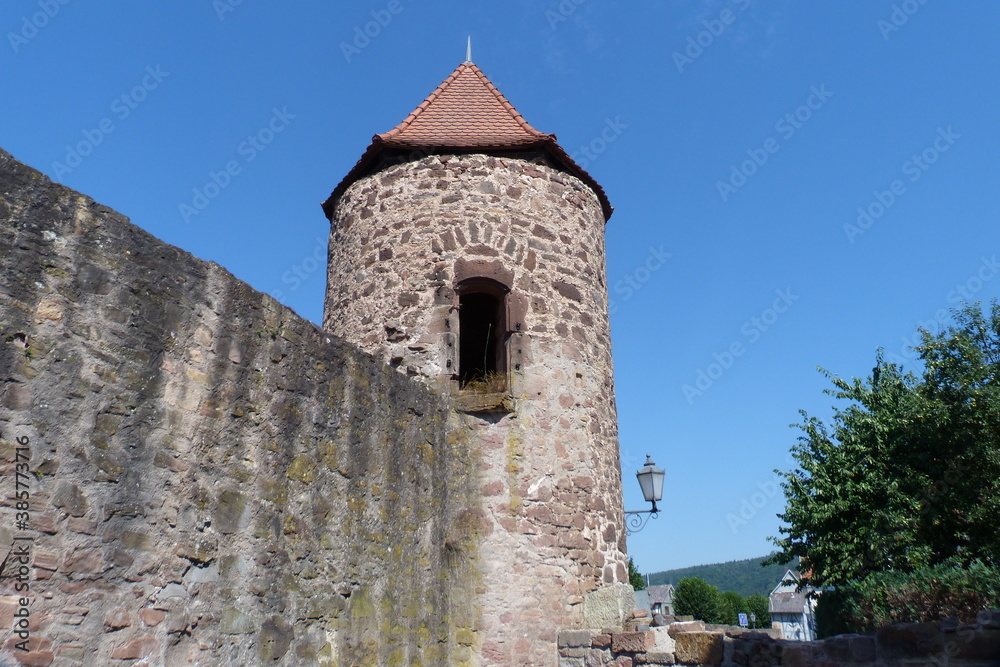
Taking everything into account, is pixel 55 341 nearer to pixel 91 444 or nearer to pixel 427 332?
pixel 91 444

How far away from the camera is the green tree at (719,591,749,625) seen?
188 feet

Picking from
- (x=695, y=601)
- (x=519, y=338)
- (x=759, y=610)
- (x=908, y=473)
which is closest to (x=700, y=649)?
(x=519, y=338)

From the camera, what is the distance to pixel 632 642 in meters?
6.06

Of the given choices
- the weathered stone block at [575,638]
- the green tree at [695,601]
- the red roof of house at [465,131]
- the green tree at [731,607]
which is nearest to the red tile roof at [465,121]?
the red roof of house at [465,131]

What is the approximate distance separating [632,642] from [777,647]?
3.69ft

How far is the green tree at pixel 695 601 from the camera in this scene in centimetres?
4859

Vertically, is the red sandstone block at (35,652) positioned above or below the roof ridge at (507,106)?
below

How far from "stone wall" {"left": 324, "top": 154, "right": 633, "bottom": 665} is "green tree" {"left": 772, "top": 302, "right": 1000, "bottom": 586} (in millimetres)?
6166

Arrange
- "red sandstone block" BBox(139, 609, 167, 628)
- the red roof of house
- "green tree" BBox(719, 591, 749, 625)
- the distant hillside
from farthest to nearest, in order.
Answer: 1. the distant hillside
2. "green tree" BBox(719, 591, 749, 625)
3. the red roof of house
4. "red sandstone block" BBox(139, 609, 167, 628)

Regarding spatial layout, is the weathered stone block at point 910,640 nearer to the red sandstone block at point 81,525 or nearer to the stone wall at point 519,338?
the stone wall at point 519,338

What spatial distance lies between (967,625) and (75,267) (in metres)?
5.63

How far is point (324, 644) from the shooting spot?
15.2 feet

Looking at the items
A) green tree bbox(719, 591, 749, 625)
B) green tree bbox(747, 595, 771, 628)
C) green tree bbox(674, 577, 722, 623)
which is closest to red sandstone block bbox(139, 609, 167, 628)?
green tree bbox(674, 577, 722, 623)

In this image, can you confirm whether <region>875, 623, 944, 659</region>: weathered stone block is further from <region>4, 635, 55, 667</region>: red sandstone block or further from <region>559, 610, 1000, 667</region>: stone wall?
<region>4, 635, 55, 667</region>: red sandstone block
